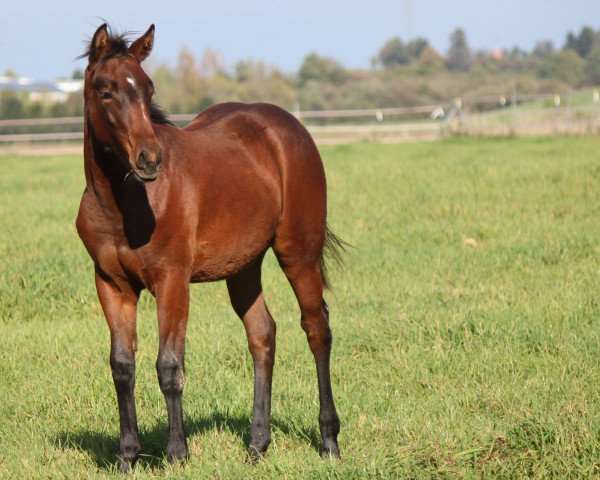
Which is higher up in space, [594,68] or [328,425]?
[594,68]

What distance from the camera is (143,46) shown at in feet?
15.7

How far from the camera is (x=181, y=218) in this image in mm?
4816

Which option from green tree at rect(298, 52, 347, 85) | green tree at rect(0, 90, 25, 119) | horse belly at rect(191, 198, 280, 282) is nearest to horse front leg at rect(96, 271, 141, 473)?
horse belly at rect(191, 198, 280, 282)

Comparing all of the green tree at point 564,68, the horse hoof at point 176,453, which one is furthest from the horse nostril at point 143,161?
the green tree at point 564,68

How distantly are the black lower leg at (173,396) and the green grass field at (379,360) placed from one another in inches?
4.3

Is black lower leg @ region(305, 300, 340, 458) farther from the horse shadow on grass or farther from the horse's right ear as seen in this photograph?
the horse's right ear

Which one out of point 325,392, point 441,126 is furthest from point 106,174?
point 441,126

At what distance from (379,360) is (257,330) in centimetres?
153

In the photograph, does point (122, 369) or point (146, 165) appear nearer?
point (146, 165)

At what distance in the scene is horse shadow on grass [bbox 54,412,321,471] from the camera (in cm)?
521

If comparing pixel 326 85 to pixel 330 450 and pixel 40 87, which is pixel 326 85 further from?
pixel 330 450

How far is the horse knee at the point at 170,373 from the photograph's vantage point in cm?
471

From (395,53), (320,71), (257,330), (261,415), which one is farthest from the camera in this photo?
(395,53)

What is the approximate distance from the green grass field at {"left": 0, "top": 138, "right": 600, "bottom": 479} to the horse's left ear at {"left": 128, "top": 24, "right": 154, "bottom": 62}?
2.11m
